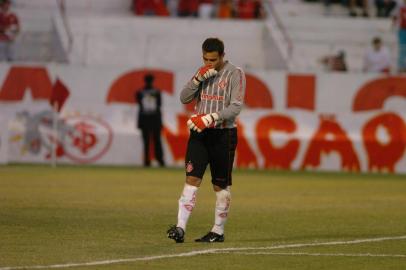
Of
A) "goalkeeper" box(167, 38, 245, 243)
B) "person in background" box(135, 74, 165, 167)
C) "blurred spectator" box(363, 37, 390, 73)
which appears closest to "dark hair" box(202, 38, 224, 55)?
"goalkeeper" box(167, 38, 245, 243)

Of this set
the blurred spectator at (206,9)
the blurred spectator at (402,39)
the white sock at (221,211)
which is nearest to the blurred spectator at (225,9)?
Result: the blurred spectator at (206,9)

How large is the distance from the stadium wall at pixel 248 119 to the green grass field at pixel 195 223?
4042 millimetres

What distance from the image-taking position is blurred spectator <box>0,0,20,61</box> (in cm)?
3030

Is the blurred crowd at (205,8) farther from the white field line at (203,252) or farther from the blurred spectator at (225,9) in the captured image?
the white field line at (203,252)

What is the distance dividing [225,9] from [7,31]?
6995 millimetres

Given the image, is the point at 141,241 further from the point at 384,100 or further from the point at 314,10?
the point at 314,10

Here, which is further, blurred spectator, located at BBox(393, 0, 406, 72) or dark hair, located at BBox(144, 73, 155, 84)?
blurred spectator, located at BBox(393, 0, 406, 72)

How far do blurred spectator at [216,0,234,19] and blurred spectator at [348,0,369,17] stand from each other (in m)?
3.49

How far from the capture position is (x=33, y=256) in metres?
11.1

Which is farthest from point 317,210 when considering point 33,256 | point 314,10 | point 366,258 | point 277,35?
point 314,10

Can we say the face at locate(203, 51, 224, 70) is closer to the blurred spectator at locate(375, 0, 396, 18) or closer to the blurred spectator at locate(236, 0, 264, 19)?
the blurred spectator at locate(236, 0, 264, 19)

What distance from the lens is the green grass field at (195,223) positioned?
1120 cm

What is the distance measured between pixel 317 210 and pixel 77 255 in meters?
6.74

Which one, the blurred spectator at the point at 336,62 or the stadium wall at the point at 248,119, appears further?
the blurred spectator at the point at 336,62
